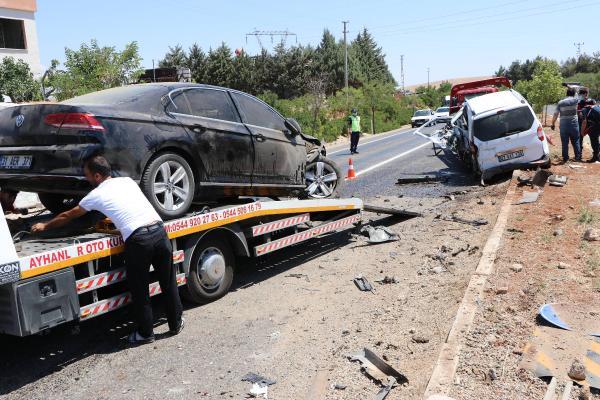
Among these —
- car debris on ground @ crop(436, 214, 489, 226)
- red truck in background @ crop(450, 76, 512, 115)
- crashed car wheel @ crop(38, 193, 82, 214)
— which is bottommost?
car debris on ground @ crop(436, 214, 489, 226)

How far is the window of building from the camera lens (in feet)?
109

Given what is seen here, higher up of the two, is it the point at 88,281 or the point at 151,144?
the point at 151,144

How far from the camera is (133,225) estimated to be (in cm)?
463

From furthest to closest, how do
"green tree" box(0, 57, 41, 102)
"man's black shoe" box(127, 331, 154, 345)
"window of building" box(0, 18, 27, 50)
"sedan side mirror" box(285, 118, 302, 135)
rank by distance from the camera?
"window of building" box(0, 18, 27, 50) < "green tree" box(0, 57, 41, 102) < "sedan side mirror" box(285, 118, 302, 135) < "man's black shoe" box(127, 331, 154, 345)

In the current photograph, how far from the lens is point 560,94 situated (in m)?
28.5

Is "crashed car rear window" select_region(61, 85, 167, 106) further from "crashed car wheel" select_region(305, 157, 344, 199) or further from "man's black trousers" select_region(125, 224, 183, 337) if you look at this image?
"crashed car wheel" select_region(305, 157, 344, 199)

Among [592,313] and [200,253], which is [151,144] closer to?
[200,253]

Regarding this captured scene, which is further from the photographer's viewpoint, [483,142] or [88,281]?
[483,142]

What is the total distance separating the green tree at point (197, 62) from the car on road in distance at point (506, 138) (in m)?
47.0

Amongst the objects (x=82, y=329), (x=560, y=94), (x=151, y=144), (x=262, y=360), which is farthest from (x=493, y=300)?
(x=560, y=94)

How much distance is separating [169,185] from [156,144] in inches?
16.9

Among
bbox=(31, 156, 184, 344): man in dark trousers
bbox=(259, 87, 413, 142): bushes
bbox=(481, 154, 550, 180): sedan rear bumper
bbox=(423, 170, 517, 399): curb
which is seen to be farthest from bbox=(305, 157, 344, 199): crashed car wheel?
bbox=(259, 87, 413, 142): bushes

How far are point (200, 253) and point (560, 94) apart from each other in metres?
27.5

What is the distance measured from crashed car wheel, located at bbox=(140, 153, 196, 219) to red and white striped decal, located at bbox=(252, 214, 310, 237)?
938mm
